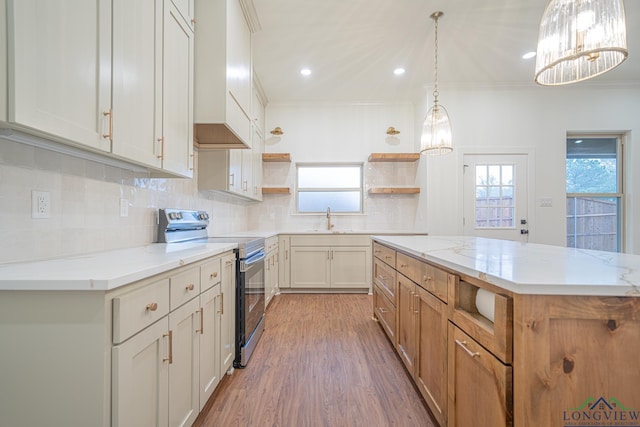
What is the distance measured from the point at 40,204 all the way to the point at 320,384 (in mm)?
1803

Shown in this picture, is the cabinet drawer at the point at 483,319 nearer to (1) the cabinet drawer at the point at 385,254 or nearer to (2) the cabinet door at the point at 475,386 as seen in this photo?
(2) the cabinet door at the point at 475,386

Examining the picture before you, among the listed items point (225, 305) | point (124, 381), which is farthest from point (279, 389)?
point (124, 381)

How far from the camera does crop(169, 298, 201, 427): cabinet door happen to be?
117cm

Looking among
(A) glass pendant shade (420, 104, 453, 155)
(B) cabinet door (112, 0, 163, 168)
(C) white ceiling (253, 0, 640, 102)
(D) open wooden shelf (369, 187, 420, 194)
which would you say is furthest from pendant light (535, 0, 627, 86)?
(D) open wooden shelf (369, 187, 420, 194)

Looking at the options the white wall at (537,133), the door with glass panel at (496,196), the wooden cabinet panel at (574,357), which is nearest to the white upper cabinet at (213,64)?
the wooden cabinet panel at (574,357)

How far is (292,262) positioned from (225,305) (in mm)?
2181

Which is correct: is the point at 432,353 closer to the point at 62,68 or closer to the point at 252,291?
the point at 252,291

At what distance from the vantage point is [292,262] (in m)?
3.95

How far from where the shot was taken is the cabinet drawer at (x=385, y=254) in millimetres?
2148

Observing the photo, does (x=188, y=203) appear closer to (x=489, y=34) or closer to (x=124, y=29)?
(x=124, y=29)

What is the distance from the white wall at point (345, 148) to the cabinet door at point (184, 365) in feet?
10.2

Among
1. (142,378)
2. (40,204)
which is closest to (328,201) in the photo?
(40,204)

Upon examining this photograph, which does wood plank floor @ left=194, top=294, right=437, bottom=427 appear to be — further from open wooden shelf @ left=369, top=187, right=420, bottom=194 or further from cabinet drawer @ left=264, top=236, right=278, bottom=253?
open wooden shelf @ left=369, top=187, right=420, bottom=194

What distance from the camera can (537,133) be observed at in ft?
12.9
